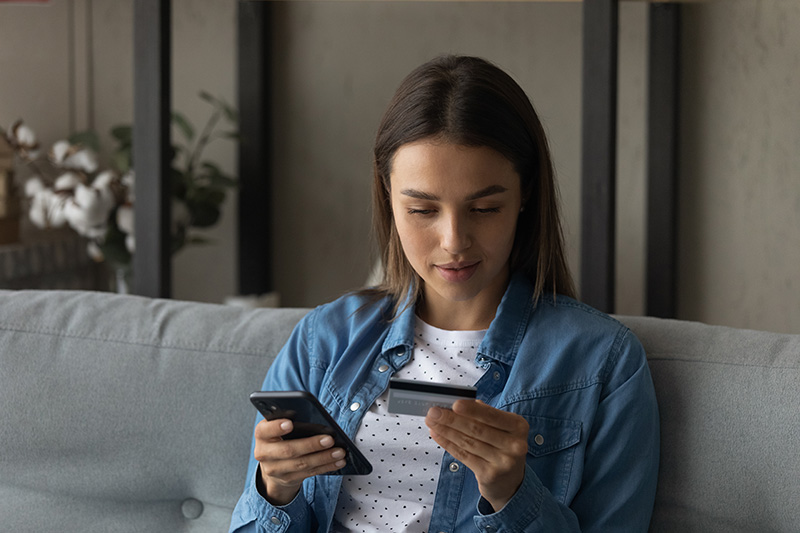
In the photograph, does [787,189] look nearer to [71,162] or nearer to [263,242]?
[263,242]

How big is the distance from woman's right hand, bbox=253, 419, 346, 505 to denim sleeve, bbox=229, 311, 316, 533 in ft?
0.26

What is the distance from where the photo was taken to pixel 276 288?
2.56 m

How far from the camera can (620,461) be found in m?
0.88

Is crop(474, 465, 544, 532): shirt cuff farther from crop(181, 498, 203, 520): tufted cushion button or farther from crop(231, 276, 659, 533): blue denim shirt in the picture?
crop(181, 498, 203, 520): tufted cushion button

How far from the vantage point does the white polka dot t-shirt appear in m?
0.92

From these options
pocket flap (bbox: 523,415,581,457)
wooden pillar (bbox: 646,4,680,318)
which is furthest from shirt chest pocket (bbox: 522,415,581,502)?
wooden pillar (bbox: 646,4,680,318)

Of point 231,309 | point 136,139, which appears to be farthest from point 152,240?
point 231,309

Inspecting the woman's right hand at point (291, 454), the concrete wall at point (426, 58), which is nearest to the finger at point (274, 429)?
the woman's right hand at point (291, 454)

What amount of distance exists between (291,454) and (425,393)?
17 cm

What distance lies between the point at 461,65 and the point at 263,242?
5.26 ft

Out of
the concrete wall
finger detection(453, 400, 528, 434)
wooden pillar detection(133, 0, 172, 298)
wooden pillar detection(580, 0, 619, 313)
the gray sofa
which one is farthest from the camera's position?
the concrete wall

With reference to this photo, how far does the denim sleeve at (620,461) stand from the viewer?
87 centimetres

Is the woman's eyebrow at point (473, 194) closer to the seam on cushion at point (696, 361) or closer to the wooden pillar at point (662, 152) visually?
the seam on cushion at point (696, 361)

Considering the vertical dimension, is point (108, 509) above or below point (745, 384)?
below
